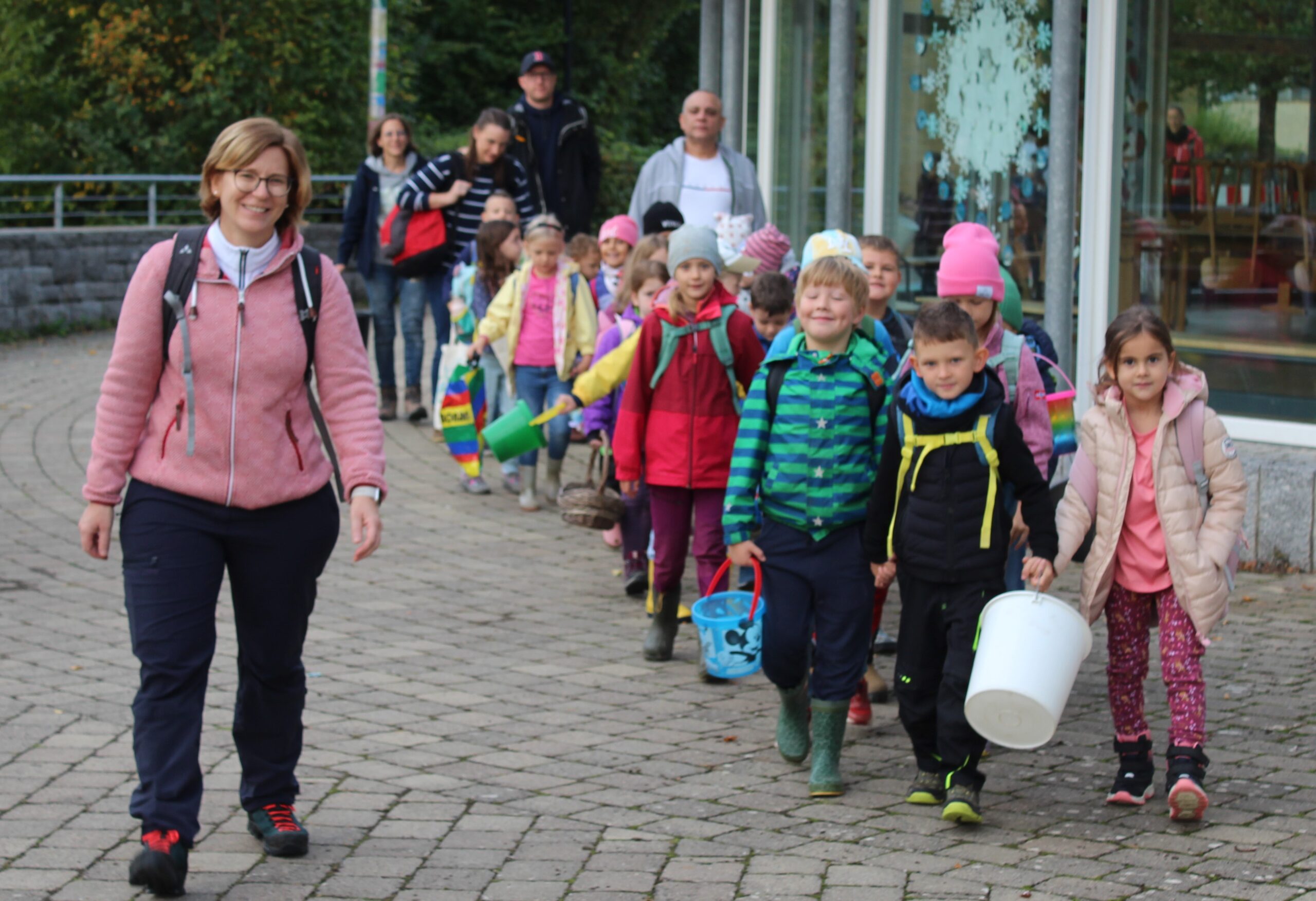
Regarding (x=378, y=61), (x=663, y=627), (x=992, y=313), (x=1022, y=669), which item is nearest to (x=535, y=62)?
(x=663, y=627)

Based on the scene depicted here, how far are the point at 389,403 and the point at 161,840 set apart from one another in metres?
8.32

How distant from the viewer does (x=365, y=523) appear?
14.5ft

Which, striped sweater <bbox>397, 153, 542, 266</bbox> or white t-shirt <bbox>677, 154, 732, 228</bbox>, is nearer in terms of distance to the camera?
white t-shirt <bbox>677, 154, 732, 228</bbox>

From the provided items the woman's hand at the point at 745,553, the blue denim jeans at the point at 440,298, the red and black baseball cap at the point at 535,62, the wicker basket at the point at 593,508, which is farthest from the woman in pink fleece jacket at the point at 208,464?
Answer: the blue denim jeans at the point at 440,298

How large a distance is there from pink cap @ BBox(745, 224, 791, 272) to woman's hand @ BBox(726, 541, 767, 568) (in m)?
2.87

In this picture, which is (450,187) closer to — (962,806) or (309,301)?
(309,301)

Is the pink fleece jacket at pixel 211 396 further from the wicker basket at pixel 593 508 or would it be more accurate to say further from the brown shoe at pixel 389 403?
the brown shoe at pixel 389 403

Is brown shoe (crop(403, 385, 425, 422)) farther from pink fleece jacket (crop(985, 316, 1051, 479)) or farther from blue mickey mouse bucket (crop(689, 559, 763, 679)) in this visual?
pink fleece jacket (crop(985, 316, 1051, 479))

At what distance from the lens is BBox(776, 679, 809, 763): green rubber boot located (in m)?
5.27

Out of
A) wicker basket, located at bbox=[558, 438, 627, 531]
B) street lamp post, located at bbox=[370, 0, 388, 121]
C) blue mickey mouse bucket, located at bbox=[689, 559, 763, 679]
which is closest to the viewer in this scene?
blue mickey mouse bucket, located at bbox=[689, 559, 763, 679]

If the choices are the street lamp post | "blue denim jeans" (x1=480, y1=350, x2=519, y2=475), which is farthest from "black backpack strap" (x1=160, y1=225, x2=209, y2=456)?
the street lamp post

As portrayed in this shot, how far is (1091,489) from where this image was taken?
5.02 m

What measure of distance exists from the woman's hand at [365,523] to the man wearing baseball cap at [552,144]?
7.19 meters

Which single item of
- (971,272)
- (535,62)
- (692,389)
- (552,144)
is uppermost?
(535,62)
